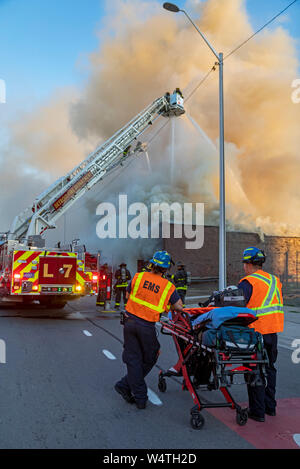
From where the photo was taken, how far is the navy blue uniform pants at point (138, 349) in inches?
173

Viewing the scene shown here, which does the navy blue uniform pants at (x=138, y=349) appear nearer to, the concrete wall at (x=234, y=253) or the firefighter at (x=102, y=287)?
the firefighter at (x=102, y=287)

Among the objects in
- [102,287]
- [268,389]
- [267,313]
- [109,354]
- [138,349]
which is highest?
[267,313]

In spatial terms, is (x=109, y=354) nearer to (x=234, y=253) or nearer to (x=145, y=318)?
(x=145, y=318)

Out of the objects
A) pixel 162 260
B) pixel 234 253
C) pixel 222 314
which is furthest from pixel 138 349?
pixel 234 253

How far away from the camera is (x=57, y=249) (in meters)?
12.2

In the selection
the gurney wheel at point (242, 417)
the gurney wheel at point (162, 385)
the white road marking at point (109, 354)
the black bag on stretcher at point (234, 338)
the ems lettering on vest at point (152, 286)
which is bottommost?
the white road marking at point (109, 354)

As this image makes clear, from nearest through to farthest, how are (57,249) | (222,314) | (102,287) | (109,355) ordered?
(222,314)
(109,355)
(57,249)
(102,287)

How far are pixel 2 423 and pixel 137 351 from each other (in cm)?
147

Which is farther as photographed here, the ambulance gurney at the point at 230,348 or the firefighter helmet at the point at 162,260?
the firefighter helmet at the point at 162,260

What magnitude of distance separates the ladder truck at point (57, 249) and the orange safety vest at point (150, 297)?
24.0 ft

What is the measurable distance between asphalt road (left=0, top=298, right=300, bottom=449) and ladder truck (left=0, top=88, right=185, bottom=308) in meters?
3.77

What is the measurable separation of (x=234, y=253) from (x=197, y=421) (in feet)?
83.1

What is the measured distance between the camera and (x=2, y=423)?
3779 mm

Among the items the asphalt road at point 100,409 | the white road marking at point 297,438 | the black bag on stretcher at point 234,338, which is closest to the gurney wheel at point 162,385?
the asphalt road at point 100,409
